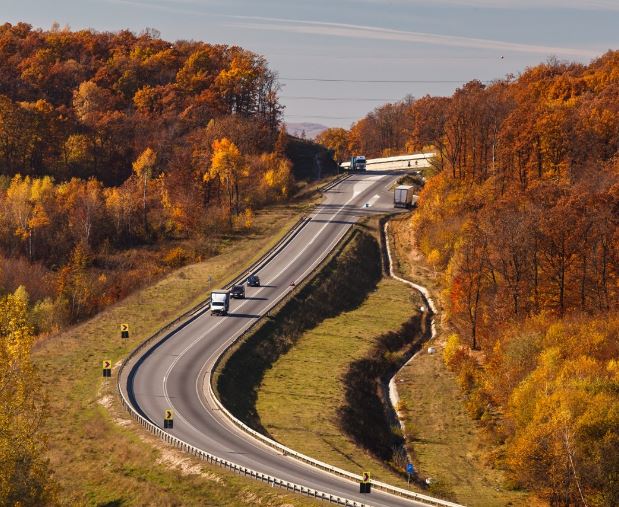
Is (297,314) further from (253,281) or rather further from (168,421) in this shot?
(168,421)

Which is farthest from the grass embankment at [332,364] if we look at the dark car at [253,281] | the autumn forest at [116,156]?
the autumn forest at [116,156]

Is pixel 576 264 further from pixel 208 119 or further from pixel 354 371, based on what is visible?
pixel 208 119

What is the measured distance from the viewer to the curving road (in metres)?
53.1

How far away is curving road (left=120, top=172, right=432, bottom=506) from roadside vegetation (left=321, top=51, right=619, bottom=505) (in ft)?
43.2

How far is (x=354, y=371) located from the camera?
79.9 meters

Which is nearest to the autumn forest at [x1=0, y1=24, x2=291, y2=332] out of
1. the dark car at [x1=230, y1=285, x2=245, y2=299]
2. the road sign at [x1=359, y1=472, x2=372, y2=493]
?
the dark car at [x1=230, y1=285, x2=245, y2=299]

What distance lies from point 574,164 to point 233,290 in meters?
49.3

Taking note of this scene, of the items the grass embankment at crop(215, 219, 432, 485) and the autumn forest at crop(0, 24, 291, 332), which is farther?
the autumn forest at crop(0, 24, 291, 332)

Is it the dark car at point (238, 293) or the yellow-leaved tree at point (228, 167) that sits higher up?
the yellow-leaved tree at point (228, 167)

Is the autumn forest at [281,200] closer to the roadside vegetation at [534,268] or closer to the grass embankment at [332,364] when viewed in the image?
the roadside vegetation at [534,268]

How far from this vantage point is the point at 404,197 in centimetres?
13038

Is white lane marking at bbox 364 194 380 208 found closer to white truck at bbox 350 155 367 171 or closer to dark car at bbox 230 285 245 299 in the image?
white truck at bbox 350 155 367 171

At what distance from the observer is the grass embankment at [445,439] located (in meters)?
56.3

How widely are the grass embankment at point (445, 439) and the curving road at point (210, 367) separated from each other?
983 cm
